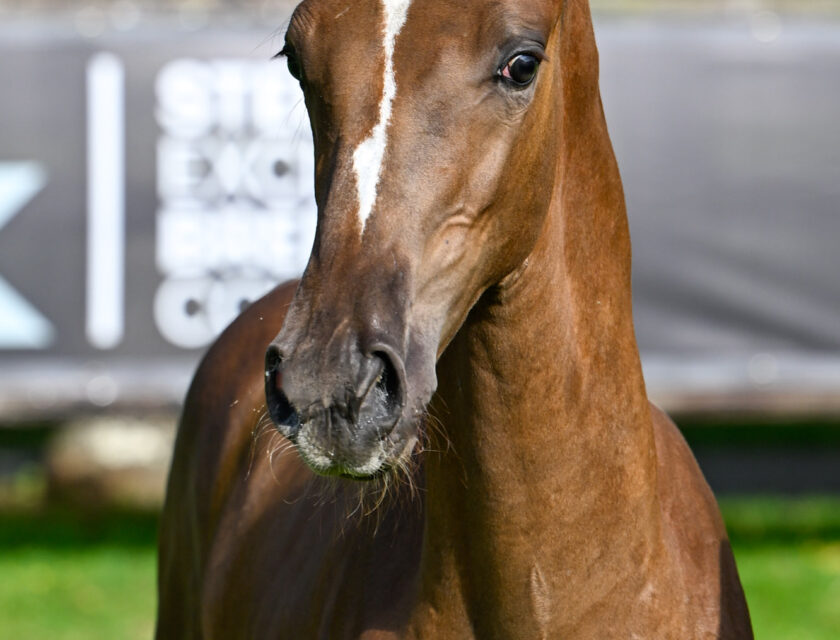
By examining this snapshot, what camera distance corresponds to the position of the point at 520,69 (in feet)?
6.34

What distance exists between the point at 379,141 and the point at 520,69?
10.2 inches

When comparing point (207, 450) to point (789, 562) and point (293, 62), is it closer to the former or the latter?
point (293, 62)

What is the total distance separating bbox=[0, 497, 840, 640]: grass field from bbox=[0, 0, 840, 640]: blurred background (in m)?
0.03

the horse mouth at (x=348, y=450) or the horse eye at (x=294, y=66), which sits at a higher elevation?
the horse eye at (x=294, y=66)

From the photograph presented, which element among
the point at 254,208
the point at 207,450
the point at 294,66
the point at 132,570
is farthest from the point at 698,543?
the point at 132,570

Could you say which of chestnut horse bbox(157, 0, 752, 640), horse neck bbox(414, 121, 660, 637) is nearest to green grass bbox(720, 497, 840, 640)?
chestnut horse bbox(157, 0, 752, 640)

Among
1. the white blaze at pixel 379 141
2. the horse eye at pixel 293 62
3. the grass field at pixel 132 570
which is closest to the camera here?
the white blaze at pixel 379 141

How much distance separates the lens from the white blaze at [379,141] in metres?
1.85

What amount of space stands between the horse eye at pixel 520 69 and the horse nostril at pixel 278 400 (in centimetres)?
57

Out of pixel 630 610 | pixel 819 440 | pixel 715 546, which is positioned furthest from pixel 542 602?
pixel 819 440

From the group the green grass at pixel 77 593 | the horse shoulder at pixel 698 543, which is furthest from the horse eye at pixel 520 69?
the green grass at pixel 77 593

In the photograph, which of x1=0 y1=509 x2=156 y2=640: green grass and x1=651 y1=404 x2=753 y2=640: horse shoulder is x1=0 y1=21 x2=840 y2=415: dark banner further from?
x1=651 y1=404 x2=753 y2=640: horse shoulder

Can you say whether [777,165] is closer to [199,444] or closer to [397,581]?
[199,444]

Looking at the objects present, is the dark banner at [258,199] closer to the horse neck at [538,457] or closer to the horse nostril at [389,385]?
the horse neck at [538,457]
